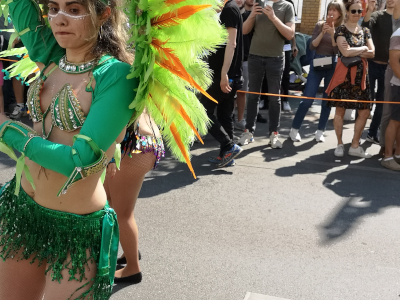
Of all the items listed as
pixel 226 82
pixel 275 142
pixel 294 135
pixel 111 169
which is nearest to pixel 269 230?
pixel 111 169

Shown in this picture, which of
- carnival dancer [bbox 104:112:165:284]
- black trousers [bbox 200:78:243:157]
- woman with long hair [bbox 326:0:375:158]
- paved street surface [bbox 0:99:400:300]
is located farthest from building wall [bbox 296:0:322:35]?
carnival dancer [bbox 104:112:165:284]

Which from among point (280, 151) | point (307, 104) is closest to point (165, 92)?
point (280, 151)

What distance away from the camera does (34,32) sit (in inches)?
87.6

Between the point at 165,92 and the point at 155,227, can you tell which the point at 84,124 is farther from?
the point at 155,227

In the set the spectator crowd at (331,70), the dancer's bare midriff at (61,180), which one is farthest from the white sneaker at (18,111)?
the dancer's bare midriff at (61,180)

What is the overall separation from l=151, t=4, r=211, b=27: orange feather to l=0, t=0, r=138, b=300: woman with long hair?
222mm

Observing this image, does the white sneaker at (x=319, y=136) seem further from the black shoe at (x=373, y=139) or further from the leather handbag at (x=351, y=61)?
the leather handbag at (x=351, y=61)

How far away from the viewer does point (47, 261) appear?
2041 millimetres

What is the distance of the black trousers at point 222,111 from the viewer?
554cm

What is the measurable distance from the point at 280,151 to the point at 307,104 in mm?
865

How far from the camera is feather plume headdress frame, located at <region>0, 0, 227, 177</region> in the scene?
5.90ft

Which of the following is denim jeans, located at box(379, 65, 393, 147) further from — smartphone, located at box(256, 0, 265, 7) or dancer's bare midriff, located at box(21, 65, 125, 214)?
dancer's bare midriff, located at box(21, 65, 125, 214)

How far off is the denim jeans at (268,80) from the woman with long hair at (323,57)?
1.64ft

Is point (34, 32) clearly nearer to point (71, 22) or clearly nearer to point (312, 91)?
point (71, 22)
